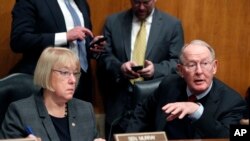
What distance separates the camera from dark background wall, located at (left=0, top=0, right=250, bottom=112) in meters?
4.28

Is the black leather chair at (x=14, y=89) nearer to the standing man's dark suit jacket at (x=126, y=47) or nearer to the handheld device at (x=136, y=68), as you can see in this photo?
the handheld device at (x=136, y=68)

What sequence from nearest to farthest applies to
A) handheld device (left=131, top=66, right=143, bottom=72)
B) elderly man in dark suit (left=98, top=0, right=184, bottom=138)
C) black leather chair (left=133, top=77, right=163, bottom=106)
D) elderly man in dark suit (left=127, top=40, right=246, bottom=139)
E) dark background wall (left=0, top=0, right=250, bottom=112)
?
A: elderly man in dark suit (left=127, top=40, right=246, bottom=139)
black leather chair (left=133, top=77, right=163, bottom=106)
handheld device (left=131, top=66, right=143, bottom=72)
elderly man in dark suit (left=98, top=0, right=184, bottom=138)
dark background wall (left=0, top=0, right=250, bottom=112)

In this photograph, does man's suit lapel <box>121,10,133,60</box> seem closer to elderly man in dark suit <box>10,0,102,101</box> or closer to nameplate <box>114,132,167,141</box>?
elderly man in dark suit <box>10,0,102,101</box>

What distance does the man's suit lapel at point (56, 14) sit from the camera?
3.46m

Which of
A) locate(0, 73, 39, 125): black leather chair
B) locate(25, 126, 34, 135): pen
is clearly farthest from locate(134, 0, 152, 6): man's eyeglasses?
locate(25, 126, 34, 135): pen

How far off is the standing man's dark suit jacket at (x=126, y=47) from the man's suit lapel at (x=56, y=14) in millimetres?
518

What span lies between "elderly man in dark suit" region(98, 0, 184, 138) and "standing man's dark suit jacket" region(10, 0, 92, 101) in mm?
526

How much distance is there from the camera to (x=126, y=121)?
3.24 m

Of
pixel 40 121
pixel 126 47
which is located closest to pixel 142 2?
pixel 126 47

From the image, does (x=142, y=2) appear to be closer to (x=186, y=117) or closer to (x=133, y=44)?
(x=133, y=44)

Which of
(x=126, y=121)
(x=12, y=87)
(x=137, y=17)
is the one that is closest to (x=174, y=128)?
(x=126, y=121)

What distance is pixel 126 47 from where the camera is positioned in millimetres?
3877

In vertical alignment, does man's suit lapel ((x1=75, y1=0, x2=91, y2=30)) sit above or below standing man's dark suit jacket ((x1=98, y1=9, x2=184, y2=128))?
above

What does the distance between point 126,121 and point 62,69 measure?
0.77 meters
